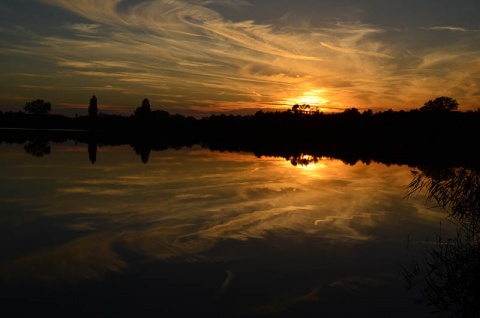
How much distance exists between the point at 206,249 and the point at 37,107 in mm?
183981

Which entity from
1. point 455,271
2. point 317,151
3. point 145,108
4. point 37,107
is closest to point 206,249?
point 455,271

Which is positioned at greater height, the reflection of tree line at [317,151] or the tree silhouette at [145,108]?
the tree silhouette at [145,108]

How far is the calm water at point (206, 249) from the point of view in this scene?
917 cm

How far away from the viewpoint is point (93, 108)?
14375cm

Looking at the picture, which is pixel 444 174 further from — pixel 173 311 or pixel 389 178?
pixel 389 178

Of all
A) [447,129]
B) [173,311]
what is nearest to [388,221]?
[447,129]

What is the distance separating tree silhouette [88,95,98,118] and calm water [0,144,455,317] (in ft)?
402

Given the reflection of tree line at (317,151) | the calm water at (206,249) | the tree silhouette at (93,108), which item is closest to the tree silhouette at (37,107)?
the tree silhouette at (93,108)

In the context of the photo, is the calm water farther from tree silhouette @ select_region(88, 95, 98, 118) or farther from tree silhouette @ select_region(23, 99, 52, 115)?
tree silhouette @ select_region(23, 99, 52, 115)

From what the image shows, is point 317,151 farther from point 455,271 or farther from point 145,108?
point 145,108

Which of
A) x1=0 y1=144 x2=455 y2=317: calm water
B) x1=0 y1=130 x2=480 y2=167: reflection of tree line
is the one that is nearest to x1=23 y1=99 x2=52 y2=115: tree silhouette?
x1=0 y1=130 x2=480 y2=167: reflection of tree line

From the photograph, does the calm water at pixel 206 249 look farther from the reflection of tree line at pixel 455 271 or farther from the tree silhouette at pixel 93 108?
the tree silhouette at pixel 93 108

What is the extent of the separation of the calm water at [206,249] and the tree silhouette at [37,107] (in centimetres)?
16697

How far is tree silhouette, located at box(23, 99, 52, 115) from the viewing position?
17688 cm
